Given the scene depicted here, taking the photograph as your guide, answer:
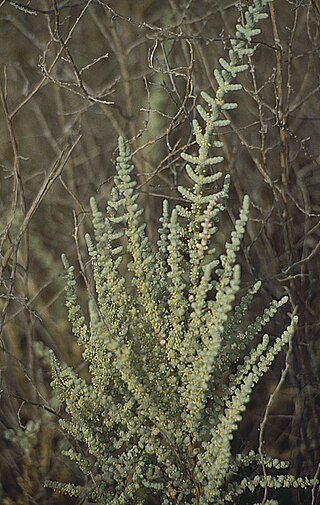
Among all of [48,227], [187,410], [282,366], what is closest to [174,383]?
[187,410]

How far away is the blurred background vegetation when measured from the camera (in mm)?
1107

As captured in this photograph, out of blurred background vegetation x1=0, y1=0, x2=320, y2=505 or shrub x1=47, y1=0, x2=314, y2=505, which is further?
blurred background vegetation x1=0, y1=0, x2=320, y2=505

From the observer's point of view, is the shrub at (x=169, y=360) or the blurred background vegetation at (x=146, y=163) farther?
the blurred background vegetation at (x=146, y=163)

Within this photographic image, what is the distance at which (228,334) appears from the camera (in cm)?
81

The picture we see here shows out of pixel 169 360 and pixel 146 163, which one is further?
pixel 146 163

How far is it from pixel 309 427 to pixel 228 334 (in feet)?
1.87

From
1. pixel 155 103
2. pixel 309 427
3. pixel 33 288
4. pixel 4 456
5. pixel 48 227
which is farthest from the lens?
pixel 48 227

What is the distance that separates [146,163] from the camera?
4.75ft

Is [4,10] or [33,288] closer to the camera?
[33,288]

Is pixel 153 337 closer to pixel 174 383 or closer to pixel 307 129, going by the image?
pixel 174 383

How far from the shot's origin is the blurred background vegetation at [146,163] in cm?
111

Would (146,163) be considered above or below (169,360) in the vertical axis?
above

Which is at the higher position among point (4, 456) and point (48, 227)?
point (48, 227)

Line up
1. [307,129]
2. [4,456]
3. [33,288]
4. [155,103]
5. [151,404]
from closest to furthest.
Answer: [151,404] → [4,456] → [155,103] → [33,288] → [307,129]
